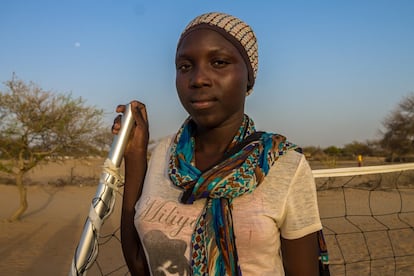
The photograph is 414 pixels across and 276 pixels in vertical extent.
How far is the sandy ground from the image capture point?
8.17m

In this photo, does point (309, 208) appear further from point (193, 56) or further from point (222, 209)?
point (193, 56)

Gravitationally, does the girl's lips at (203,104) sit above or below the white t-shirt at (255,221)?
above

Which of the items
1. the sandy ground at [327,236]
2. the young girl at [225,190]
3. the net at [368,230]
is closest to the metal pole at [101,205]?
the young girl at [225,190]

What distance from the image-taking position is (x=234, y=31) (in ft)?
4.70

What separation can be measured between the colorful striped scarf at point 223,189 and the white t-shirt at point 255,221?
32mm

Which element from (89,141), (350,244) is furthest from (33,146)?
(350,244)

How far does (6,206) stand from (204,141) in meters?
18.0

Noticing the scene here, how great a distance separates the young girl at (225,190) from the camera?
134 centimetres

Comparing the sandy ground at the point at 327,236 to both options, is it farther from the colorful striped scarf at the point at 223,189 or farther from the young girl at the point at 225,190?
the colorful striped scarf at the point at 223,189

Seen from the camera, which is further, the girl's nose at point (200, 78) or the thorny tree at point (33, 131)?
the thorny tree at point (33, 131)

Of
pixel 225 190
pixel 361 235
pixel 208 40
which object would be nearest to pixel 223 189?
pixel 225 190

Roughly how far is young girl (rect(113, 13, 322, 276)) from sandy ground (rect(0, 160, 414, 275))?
246cm

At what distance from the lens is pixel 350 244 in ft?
31.4

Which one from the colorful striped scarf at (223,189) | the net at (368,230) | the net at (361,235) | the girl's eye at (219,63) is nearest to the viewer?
the colorful striped scarf at (223,189)
